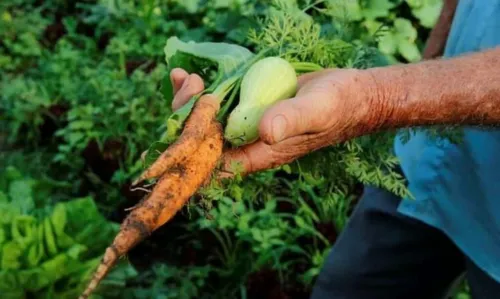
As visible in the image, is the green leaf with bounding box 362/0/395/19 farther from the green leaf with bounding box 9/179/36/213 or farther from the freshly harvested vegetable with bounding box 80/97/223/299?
the freshly harvested vegetable with bounding box 80/97/223/299

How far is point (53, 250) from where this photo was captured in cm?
249

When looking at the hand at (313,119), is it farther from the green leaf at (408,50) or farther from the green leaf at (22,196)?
the green leaf at (408,50)

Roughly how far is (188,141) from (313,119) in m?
0.20

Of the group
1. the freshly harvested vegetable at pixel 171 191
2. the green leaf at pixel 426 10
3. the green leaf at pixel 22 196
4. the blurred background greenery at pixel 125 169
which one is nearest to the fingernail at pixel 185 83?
the freshly harvested vegetable at pixel 171 191

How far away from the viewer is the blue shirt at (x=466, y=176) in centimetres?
164

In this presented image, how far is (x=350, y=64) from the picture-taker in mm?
1678

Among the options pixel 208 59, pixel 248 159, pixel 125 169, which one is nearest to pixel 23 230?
pixel 125 169

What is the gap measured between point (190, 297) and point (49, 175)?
0.96 meters

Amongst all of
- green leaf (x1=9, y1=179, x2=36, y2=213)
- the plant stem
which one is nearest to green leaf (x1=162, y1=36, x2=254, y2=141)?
the plant stem

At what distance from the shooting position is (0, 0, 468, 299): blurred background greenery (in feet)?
8.13

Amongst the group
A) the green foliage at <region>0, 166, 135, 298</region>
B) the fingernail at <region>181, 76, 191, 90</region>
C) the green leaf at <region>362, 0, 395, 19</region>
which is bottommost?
the green foliage at <region>0, 166, 135, 298</region>

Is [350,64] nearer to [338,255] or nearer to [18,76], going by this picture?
[338,255]

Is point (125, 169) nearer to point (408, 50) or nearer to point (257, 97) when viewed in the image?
point (408, 50)

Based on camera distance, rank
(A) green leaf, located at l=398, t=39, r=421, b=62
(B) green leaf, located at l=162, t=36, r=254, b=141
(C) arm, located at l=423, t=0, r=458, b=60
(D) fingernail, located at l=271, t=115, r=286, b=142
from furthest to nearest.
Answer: (A) green leaf, located at l=398, t=39, r=421, b=62 < (C) arm, located at l=423, t=0, r=458, b=60 < (B) green leaf, located at l=162, t=36, r=254, b=141 < (D) fingernail, located at l=271, t=115, r=286, b=142
